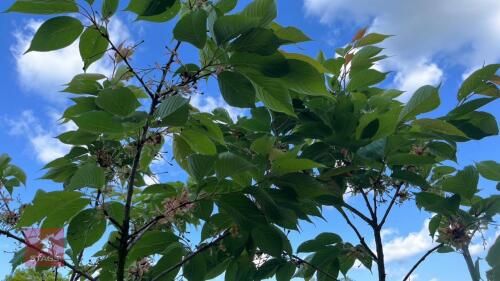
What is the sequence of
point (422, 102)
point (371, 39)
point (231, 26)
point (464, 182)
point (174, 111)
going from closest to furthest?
point (174, 111) < point (231, 26) < point (422, 102) < point (464, 182) < point (371, 39)

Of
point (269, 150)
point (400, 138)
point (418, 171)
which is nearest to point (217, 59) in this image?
point (269, 150)

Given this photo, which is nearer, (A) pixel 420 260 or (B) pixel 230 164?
(B) pixel 230 164

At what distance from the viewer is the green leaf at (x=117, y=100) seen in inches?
53.6

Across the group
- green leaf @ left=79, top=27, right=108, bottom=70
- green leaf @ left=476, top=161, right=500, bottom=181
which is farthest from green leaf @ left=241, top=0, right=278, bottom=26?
green leaf @ left=476, top=161, right=500, bottom=181

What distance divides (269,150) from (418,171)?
Answer: 36.4 inches

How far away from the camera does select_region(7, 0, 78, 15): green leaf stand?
140cm

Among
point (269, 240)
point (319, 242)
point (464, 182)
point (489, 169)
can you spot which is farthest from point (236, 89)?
point (489, 169)

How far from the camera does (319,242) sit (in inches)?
87.3

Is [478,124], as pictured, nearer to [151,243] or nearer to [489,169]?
[489,169]

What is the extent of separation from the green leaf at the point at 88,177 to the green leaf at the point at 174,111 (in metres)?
0.33

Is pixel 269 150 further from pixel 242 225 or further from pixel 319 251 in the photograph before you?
pixel 319 251

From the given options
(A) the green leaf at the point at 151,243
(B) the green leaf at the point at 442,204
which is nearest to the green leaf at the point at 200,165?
(A) the green leaf at the point at 151,243

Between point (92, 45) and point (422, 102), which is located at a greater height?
point (92, 45)

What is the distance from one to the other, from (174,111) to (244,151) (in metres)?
0.96
